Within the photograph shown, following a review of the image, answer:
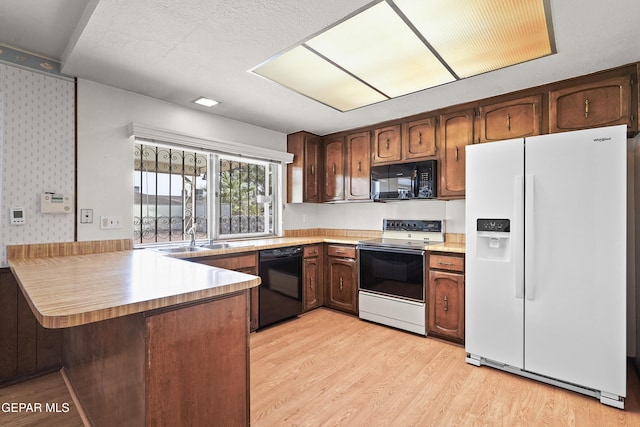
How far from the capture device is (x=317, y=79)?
8.09ft

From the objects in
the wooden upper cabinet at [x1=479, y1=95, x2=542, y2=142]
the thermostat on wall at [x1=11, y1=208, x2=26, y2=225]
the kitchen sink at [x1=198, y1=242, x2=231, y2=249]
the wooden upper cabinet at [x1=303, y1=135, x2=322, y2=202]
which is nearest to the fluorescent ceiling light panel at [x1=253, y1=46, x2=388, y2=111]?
the wooden upper cabinet at [x1=479, y1=95, x2=542, y2=142]

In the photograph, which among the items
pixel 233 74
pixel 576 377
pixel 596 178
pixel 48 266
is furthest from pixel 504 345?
pixel 48 266

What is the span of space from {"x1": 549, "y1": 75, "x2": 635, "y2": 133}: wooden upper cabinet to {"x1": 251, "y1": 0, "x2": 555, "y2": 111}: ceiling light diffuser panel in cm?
63

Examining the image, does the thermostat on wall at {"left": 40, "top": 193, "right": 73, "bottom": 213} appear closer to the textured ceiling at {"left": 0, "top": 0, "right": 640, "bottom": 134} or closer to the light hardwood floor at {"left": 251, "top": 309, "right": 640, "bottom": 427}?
the textured ceiling at {"left": 0, "top": 0, "right": 640, "bottom": 134}

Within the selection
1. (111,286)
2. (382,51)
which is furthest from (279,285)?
(382,51)

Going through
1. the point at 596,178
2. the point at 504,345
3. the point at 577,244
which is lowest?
the point at 504,345

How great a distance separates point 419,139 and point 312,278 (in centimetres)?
202

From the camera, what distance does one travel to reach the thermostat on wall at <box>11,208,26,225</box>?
2.15 meters

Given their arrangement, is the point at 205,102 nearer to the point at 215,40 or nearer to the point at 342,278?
the point at 215,40

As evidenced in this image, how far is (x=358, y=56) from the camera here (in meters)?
2.13

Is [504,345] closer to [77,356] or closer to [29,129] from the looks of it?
[77,356]

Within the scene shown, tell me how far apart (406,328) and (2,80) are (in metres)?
3.84

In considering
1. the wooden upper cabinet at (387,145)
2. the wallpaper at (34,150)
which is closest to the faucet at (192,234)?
the wallpaper at (34,150)

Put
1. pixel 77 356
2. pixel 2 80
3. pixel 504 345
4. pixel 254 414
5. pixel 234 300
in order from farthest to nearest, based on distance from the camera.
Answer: pixel 504 345 → pixel 2 80 → pixel 77 356 → pixel 254 414 → pixel 234 300
